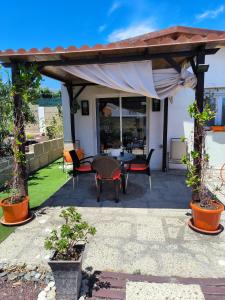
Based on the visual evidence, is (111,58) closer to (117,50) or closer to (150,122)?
(117,50)

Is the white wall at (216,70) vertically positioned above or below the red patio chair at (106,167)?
above

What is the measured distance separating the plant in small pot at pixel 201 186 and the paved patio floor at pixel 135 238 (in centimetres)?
18

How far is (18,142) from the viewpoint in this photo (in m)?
3.67

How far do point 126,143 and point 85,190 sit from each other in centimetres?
263

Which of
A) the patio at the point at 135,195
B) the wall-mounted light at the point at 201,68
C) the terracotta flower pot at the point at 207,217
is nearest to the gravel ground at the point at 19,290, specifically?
the patio at the point at 135,195

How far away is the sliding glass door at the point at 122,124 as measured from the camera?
281 inches

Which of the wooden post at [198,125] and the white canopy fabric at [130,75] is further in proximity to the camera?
the white canopy fabric at [130,75]

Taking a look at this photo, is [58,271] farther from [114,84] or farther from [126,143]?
[126,143]

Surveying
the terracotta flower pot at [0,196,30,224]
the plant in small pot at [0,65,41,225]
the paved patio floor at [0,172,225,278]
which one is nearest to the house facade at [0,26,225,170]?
the plant in small pot at [0,65,41,225]

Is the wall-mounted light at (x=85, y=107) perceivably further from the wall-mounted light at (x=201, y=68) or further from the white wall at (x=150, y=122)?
the wall-mounted light at (x=201, y=68)

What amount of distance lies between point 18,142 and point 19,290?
7.13ft

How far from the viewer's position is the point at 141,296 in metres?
2.21

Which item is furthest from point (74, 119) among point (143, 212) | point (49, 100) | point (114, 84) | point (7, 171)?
point (49, 100)

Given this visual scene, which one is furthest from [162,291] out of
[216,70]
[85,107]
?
[216,70]
